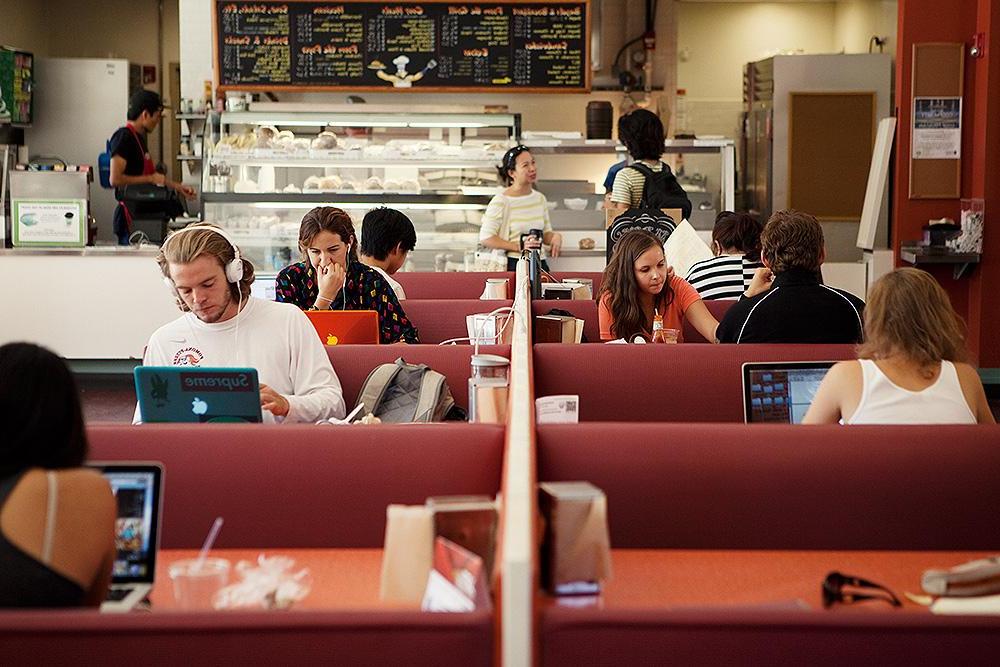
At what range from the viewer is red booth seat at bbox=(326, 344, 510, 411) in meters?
3.75

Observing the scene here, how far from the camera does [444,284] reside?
6.39m

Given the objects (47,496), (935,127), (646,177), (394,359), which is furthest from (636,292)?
(935,127)

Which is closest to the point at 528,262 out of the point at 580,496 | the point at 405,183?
the point at 405,183

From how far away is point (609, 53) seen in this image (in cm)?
1109

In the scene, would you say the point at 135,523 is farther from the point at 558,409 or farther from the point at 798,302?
the point at 798,302

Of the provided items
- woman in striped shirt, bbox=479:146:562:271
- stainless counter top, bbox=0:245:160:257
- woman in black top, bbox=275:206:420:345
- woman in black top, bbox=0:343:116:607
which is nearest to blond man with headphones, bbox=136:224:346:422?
woman in black top, bbox=275:206:420:345

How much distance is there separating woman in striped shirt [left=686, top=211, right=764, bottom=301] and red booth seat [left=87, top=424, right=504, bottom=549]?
2.95 metres

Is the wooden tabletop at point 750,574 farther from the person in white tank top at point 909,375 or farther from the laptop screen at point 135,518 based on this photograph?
the laptop screen at point 135,518

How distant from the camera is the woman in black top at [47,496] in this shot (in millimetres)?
1718

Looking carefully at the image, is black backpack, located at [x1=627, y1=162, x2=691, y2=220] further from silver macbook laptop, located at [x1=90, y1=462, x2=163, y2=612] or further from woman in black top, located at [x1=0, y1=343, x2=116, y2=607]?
woman in black top, located at [x1=0, y1=343, x2=116, y2=607]

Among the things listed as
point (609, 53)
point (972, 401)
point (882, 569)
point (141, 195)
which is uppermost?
point (609, 53)

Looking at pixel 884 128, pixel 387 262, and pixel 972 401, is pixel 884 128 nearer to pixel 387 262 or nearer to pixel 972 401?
pixel 387 262

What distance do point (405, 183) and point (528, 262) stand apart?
190cm

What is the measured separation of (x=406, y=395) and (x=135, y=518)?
1.47 metres
